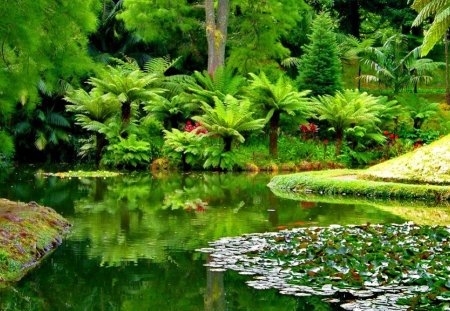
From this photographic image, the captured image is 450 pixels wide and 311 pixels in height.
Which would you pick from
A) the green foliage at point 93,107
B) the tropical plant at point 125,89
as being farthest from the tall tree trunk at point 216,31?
the green foliage at point 93,107

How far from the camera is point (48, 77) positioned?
33.0ft

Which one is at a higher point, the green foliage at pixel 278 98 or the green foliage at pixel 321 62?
the green foliage at pixel 321 62

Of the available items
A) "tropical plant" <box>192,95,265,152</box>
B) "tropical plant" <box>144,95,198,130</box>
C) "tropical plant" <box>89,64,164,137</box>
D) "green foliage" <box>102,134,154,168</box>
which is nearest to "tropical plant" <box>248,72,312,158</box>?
"tropical plant" <box>192,95,265,152</box>

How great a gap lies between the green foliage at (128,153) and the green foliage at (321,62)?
610cm

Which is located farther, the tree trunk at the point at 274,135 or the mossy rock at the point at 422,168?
the tree trunk at the point at 274,135

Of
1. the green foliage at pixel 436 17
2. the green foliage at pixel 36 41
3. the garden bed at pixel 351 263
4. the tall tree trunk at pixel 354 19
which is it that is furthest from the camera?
the tall tree trunk at pixel 354 19

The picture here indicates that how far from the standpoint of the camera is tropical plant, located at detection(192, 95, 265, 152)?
2047cm

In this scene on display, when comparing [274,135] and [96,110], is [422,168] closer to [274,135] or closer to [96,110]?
[274,135]

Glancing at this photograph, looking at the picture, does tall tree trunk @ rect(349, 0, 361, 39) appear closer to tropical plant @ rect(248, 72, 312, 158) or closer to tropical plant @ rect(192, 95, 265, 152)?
tropical plant @ rect(248, 72, 312, 158)

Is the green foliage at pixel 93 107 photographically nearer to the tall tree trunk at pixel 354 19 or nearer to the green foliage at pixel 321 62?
the green foliage at pixel 321 62

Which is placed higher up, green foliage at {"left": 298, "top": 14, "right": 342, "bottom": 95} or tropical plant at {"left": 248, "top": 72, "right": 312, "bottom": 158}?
green foliage at {"left": 298, "top": 14, "right": 342, "bottom": 95}

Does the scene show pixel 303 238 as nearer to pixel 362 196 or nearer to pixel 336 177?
pixel 362 196

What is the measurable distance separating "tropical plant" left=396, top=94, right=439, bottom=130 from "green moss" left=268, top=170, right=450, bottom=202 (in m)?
8.24

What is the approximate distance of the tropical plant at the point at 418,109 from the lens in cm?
2405
